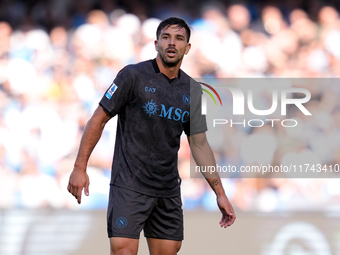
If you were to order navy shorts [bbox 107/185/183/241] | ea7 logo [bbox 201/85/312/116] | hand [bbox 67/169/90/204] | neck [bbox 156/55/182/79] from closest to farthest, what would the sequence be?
hand [bbox 67/169/90/204]
navy shorts [bbox 107/185/183/241]
neck [bbox 156/55/182/79]
ea7 logo [bbox 201/85/312/116]

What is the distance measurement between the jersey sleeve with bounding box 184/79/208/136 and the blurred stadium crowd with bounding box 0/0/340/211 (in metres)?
2.13

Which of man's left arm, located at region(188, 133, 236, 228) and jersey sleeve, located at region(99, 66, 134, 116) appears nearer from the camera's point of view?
jersey sleeve, located at region(99, 66, 134, 116)

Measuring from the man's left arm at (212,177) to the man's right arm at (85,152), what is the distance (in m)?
0.76

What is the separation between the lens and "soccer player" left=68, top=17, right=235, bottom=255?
2.92 meters

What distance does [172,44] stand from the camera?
3062 millimetres

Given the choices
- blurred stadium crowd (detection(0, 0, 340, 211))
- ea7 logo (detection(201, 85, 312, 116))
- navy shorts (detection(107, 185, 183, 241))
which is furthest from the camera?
ea7 logo (detection(201, 85, 312, 116))

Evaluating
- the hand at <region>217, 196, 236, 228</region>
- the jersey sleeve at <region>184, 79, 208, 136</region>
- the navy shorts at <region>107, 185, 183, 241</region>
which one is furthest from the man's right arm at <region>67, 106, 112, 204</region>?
the hand at <region>217, 196, 236, 228</region>

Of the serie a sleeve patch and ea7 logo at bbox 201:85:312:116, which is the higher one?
ea7 logo at bbox 201:85:312:116

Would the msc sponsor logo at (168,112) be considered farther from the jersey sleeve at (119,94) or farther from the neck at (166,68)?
the neck at (166,68)

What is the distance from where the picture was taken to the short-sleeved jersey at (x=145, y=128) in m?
3.00

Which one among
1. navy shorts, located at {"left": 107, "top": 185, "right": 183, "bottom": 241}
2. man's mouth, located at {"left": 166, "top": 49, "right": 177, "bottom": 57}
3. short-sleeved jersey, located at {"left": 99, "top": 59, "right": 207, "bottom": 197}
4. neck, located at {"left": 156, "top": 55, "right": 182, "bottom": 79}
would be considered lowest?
navy shorts, located at {"left": 107, "top": 185, "right": 183, "bottom": 241}

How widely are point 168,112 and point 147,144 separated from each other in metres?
0.25

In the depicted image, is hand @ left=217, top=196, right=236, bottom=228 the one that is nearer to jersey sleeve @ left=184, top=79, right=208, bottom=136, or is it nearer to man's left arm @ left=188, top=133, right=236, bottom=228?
man's left arm @ left=188, top=133, right=236, bottom=228

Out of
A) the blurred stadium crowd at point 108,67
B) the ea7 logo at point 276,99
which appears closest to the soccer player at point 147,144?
the blurred stadium crowd at point 108,67
